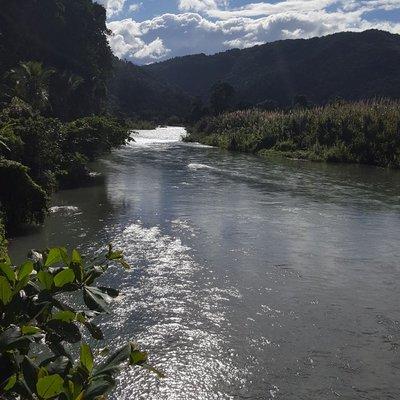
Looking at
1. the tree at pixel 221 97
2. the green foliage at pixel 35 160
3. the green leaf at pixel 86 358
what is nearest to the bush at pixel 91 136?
the green foliage at pixel 35 160

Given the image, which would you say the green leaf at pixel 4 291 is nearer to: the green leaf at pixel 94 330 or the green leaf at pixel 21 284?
the green leaf at pixel 21 284

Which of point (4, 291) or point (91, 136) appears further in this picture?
point (91, 136)

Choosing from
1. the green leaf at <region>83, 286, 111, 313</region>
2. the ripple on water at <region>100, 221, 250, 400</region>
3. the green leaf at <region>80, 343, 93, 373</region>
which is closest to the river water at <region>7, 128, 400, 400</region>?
the ripple on water at <region>100, 221, 250, 400</region>

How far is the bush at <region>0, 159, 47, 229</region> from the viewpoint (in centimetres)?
1480

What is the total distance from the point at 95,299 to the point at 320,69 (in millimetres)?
133227

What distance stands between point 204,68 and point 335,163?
153043 millimetres

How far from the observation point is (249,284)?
11.0m

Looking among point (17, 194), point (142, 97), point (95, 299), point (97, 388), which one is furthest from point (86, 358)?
point (142, 97)

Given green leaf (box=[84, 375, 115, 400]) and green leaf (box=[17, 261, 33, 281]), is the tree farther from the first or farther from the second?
green leaf (box=[84, 375, 115, 400])

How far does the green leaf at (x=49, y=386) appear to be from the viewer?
6.56ft

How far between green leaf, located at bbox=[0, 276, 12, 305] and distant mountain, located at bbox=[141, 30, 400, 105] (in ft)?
331

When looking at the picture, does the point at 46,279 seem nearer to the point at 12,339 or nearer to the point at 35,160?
the point at 12,339

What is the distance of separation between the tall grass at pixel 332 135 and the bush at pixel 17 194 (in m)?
26.2

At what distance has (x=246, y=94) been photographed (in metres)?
128
